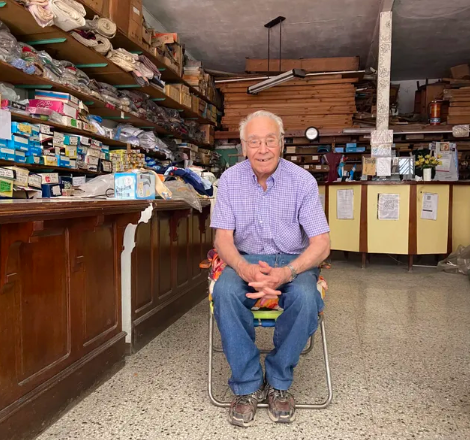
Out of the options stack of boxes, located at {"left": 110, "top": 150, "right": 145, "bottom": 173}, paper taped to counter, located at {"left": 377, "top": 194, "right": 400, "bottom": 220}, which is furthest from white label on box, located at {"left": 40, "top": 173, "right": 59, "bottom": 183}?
paper taped to counter, located at {"left": 377, "top": 194, "right": 400, "bottom": 220}

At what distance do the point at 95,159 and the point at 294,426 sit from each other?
3221 mm

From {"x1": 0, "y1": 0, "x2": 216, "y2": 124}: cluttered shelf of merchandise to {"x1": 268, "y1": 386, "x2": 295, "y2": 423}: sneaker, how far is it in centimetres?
291

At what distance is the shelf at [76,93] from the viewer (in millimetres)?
3078

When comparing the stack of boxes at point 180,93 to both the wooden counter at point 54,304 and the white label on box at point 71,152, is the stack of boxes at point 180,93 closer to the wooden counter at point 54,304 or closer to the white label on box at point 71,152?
the white label on box at point 71,152

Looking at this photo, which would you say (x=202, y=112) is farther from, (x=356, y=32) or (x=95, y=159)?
(x=95, y=159)

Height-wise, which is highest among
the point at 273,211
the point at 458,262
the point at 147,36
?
the point at 147,36

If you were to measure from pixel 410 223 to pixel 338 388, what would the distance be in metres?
3.86

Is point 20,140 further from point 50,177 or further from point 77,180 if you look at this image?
point 77,180

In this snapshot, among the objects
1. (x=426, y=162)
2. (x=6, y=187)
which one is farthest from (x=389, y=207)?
(x=6, y=187)

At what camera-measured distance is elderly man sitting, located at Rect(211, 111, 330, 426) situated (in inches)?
67.7

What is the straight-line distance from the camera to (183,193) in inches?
127

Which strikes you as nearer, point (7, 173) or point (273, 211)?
point (273, 211)

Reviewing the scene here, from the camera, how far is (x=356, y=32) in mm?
6750

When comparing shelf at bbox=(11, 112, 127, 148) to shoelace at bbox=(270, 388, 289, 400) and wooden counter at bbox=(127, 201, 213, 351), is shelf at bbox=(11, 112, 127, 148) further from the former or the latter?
shoelace at bbox=(270, 388, 289, 400)
